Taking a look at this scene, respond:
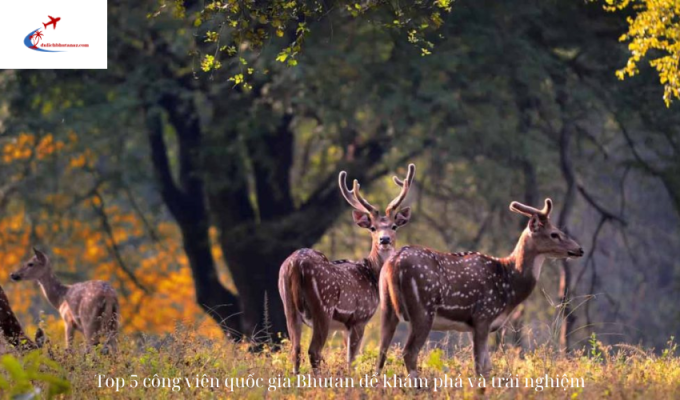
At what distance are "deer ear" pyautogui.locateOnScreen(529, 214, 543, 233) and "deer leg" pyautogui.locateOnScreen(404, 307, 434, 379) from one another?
188 cm

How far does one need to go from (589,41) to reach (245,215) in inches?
296

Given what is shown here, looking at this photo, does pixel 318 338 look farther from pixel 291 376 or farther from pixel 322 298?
pixel 291 376

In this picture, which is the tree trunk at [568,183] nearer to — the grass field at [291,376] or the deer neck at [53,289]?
the deer neck at [53,289]

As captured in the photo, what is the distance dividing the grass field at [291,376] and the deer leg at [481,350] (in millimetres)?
133

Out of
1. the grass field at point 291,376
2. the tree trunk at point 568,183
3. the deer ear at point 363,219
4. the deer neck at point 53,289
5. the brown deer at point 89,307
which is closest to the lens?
the grass field at point 291,376

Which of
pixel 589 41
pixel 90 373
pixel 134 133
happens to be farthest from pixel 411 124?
pixel 90 373

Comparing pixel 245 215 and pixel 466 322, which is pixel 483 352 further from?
pixel 245 215

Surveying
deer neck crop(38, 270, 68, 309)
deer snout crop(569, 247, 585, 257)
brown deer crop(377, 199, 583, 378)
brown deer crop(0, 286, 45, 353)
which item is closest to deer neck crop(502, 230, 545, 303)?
brown deer crop(377, 199, 583, 378)

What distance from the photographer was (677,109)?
21125 millimetres

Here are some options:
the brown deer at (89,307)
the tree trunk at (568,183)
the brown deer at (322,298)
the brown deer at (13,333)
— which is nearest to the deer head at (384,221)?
the brown deer at (322,298)

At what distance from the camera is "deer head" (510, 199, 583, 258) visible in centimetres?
1284

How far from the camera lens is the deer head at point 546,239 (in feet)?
42.1

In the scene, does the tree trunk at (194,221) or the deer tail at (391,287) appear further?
the tree trunk at (194,221)

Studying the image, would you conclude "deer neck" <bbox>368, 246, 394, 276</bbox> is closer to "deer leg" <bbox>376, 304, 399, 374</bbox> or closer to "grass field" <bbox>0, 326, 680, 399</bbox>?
"grass field" <bbox>0, 326, 680, 399</bbox>
